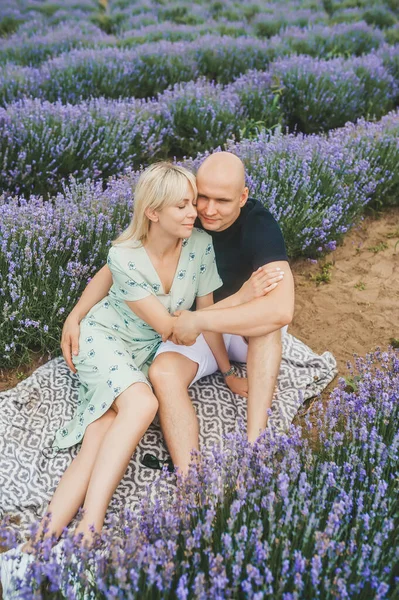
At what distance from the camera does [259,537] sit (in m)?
1.56

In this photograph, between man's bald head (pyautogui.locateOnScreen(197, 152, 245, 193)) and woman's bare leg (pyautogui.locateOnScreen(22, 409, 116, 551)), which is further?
man's bald head (pyautogui.locateOnScreen(197, 152, 245, 193))

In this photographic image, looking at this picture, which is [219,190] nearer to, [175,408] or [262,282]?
[262,282]

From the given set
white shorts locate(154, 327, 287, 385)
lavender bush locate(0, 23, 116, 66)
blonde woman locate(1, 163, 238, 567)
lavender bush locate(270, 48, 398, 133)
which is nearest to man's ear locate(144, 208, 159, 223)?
blonde woman locate(1, 163, 238, 567)

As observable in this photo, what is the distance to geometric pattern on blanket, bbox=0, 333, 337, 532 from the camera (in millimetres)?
2408

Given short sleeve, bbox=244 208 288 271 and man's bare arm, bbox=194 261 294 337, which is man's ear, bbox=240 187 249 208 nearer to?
short sleeve, bbox=244 208 288 271

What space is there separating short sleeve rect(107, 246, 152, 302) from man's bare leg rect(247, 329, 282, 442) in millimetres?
514

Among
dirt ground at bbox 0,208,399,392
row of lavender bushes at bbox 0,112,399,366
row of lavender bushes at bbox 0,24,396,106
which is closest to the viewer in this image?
row of lavender bushes at bbox 0,112,399,366

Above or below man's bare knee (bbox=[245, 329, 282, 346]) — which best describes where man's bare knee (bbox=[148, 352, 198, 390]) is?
below

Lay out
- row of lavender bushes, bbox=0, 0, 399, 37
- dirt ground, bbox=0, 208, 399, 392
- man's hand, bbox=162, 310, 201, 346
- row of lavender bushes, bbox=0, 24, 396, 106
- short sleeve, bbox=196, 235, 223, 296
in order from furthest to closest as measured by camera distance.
→ row of lavender bushes, bbox=0, 0, 399, 37 → row of lavender bushes, bbox=0, 24, 396, 106 → dirt ground, bbox=0, 208, 399, 392 → short sleeve, bbox=196, 235, 223, 296 → man's hand, bbox=162, 310, 201, 346

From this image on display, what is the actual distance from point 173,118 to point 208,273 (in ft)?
9.36

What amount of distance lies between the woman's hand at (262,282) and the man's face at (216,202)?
27 cm

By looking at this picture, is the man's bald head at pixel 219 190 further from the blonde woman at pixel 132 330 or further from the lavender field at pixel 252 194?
the lavender field at pixel 252 194

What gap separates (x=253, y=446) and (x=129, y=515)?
471mm

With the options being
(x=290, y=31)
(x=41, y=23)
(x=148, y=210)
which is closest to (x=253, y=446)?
(x=148, y=210)
